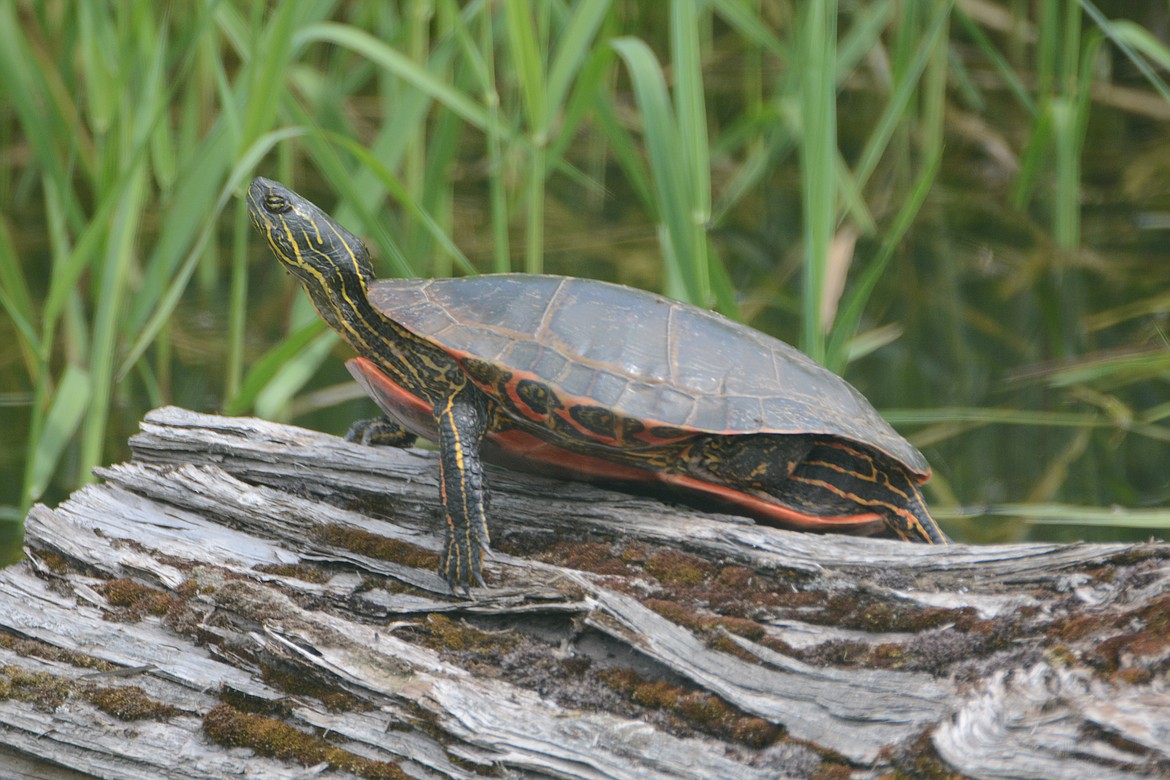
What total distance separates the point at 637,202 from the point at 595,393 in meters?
4.76

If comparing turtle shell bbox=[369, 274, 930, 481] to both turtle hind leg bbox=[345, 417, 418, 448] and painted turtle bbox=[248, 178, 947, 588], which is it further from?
turtle hind leg bbox=[345, 417, 418, 448]

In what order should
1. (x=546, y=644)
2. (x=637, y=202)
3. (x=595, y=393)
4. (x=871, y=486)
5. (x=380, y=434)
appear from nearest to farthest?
(x=546, y=644) → (x=595, y=393) → (x=871, y=486) → (x=380, y=434) → (x=637, y=202)

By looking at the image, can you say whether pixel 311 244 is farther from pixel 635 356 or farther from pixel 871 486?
pixel 871 486

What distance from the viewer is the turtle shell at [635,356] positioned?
79.0 inches

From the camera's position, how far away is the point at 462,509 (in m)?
1.94

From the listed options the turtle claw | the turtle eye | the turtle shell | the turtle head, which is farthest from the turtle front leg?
the turtle eye

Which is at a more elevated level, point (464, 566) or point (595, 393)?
point (595, 393)

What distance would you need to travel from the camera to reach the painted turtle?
200 cm

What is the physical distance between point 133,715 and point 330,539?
1.50ft

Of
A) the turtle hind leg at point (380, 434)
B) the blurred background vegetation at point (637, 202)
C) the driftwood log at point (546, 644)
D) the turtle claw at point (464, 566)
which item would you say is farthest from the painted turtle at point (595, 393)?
the blurred background vegetation at point (637, 202)

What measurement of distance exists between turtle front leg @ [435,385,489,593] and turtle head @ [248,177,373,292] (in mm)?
445

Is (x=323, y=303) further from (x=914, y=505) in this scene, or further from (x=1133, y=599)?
(x=1133, y=599)

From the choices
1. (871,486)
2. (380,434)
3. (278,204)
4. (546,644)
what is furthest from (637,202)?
(546,644)

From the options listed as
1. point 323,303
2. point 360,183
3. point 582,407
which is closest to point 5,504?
point 360,183
